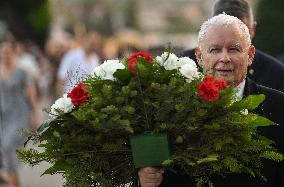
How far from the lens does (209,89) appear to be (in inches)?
198

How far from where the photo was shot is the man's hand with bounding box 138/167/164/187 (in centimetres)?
519

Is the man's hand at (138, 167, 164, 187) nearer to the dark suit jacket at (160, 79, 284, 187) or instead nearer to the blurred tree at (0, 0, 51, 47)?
the dark suit jacket at (160, 79, 284, 187)

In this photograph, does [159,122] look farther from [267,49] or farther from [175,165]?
[267,49]

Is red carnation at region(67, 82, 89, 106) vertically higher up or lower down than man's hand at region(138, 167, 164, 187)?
higher up

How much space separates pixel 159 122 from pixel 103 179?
408mm

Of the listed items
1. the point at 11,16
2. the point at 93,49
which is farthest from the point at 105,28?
the point at 93,49

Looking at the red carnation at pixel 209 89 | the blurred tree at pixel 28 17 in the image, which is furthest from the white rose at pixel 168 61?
the blurred tree at pixel 28 17

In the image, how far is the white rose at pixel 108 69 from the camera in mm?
5186

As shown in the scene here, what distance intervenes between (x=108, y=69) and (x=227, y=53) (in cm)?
71

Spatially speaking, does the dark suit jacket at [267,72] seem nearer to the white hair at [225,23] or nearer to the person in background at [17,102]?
the white hair at [225,23]

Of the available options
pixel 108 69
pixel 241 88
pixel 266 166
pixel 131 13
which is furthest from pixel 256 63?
pixel 131 13

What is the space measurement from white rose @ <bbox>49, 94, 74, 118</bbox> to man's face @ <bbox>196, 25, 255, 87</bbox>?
74 centimetres

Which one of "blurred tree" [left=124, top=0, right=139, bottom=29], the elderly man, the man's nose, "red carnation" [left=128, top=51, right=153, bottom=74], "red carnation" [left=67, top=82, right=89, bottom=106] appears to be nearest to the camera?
"red carnation" [left=128, top=51, right=153, bottom=74]

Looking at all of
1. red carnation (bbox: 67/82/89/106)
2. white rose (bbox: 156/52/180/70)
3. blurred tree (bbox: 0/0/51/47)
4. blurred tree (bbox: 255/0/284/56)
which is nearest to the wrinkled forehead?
white rose (bbox: 156/52/180/70)
